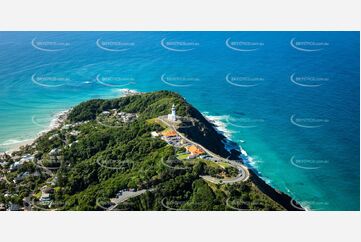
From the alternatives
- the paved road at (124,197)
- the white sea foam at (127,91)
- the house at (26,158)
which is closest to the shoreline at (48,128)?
the house at (26,158)

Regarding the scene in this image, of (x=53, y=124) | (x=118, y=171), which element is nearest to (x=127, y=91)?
(x=53, y=124)

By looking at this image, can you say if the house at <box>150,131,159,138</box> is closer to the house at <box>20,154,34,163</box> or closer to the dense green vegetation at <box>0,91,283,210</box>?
the dense green vegetation at <box>0,91,283,210</box>

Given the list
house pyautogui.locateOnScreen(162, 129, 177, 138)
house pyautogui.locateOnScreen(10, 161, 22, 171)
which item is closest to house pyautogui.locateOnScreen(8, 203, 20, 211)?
house pyautogui.locateOnScreen(10, 161, 22, 171)

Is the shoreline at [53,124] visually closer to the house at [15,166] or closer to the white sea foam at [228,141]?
the house at [15,166]

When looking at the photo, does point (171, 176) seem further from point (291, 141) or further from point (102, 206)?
point (291, 141)

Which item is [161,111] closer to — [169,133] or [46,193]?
[169,133]

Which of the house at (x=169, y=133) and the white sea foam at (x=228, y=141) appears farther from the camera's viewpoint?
the white sea foam at (x=228, y=141)

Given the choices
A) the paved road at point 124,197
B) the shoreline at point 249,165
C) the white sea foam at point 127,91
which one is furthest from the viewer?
the white sea foam at point 127,91
